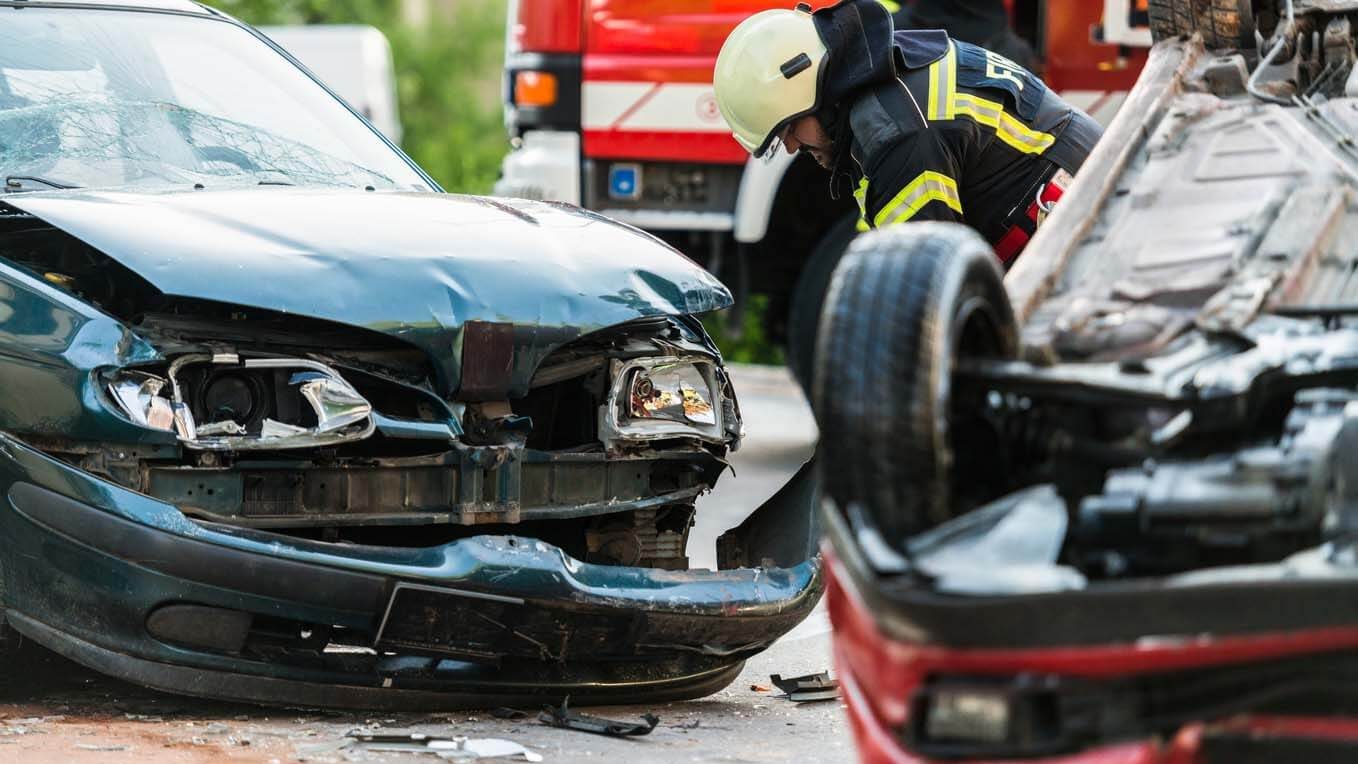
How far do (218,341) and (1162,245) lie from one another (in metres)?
1.96

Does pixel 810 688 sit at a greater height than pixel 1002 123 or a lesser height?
lesser

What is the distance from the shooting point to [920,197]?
15.9 ft

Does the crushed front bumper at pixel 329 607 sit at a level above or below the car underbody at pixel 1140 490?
below

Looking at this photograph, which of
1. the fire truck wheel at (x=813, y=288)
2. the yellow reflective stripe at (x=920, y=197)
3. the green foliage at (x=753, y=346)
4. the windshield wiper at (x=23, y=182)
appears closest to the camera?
the windshield wiper at (x=23, y=182)

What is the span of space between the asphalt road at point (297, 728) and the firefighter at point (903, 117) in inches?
49.2

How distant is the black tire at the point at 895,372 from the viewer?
9.95ft

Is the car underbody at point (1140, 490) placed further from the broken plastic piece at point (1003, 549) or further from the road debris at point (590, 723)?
the road debris at point (590, 723)

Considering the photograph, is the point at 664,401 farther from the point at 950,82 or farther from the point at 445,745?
the point at 950,82

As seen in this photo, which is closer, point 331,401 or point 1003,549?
point 1003,549

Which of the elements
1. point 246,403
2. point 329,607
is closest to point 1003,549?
point 329,607

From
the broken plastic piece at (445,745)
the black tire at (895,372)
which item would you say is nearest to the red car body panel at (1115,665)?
the black tire at (895,372)

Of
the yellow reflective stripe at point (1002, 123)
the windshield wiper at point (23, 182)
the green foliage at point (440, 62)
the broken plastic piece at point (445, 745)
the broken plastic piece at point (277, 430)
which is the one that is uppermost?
the yellow reflective stripe at point (1002, 123)

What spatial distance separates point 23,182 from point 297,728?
1.46m

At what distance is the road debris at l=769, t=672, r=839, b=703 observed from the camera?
200 inches
